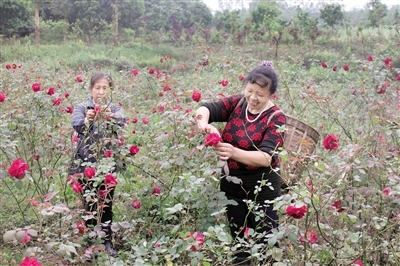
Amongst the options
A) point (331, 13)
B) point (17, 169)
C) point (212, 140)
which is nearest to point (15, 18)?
point (331, 13)

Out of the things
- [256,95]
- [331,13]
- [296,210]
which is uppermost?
[331,13]

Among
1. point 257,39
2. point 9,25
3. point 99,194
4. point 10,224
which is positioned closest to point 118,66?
point 257,39

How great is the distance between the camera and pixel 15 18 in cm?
2011

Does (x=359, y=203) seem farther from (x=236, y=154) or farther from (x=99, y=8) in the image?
(x=99, y=8)

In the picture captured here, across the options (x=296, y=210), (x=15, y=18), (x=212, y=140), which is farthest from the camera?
(x=15, y=18)

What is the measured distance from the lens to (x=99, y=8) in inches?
965

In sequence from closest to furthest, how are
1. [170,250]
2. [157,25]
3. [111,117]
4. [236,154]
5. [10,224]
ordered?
[170,250] < [236,154] < [111,117] < [10,224] < [157,25]

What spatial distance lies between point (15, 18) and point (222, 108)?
2007 cm

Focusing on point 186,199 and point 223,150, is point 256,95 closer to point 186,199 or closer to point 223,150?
point 223,150

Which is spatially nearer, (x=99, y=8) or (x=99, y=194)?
(x=99, y=194)

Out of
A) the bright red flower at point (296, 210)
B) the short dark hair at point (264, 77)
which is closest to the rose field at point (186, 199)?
the bright red flower at point (296, 210)

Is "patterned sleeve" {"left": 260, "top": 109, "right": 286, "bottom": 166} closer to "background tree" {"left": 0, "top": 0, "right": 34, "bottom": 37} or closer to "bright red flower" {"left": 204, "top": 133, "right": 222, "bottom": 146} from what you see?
"bright red flower" {"left": 204, "top": 133, "right": 222, "bottom": 146}

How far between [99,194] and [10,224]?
1.37 metres

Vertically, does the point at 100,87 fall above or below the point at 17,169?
above
